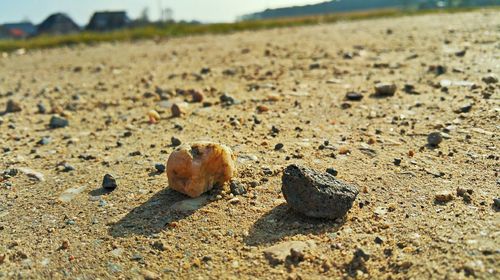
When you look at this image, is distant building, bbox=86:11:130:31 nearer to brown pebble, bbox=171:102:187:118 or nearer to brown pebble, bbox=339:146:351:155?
brown pebble, bbox=171:102:187:118

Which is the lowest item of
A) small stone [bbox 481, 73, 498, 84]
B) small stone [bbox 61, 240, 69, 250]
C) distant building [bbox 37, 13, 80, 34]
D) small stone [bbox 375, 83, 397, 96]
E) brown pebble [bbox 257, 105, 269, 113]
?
small stone [bbox 61, 240, 69, 250]

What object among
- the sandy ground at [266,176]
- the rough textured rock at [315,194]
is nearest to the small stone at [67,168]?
the sandy ground at [266,176]

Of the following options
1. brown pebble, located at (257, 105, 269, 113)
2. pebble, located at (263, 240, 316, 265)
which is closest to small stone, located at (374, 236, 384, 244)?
pebble, located at (263, 240, 316, 265)

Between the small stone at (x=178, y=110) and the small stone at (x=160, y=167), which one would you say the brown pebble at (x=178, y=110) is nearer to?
the small stone at (x=178, y=110)

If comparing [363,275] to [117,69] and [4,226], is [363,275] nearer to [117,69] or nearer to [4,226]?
[4,226]

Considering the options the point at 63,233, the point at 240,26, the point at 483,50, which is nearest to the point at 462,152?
the point at 63,233

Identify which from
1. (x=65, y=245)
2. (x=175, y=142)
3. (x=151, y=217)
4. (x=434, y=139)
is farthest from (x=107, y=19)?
(x=65, y=245)
